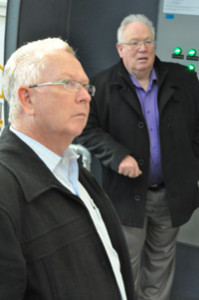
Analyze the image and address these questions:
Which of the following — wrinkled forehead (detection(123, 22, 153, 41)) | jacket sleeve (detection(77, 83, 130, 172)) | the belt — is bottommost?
the belt

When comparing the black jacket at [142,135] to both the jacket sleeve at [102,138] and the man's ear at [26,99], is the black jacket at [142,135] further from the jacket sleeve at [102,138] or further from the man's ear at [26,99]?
the man's ear at [26,99]

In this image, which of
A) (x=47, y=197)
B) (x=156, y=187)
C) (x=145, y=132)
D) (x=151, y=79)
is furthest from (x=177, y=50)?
(x=47, y=197)

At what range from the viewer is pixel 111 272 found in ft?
3.41

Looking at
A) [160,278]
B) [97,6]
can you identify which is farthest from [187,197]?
[97,6]

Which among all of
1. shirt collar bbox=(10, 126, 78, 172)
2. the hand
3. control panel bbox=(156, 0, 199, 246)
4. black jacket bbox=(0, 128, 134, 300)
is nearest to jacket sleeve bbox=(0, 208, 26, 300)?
black jacket bbox=(0, 128, 134, 300)

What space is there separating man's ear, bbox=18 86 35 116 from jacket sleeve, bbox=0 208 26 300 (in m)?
0.27

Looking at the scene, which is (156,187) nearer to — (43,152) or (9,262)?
(43,152)

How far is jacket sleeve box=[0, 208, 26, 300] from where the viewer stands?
2.66 feet

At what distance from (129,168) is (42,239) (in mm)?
953

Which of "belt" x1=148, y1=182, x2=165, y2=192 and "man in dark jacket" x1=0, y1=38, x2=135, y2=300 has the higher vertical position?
"man in dark jacket" x1=0, y1=38, x2=135, y2=300

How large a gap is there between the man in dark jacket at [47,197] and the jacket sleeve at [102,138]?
2.46ft

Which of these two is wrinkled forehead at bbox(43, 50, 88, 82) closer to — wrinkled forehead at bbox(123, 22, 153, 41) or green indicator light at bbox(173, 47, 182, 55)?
wrinkled forehead at bbox(123, 22, 153, 41)

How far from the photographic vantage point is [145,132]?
1851 mm

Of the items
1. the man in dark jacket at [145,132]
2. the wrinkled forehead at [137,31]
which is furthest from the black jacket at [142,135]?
the wrinkled forehead at [137,31]
